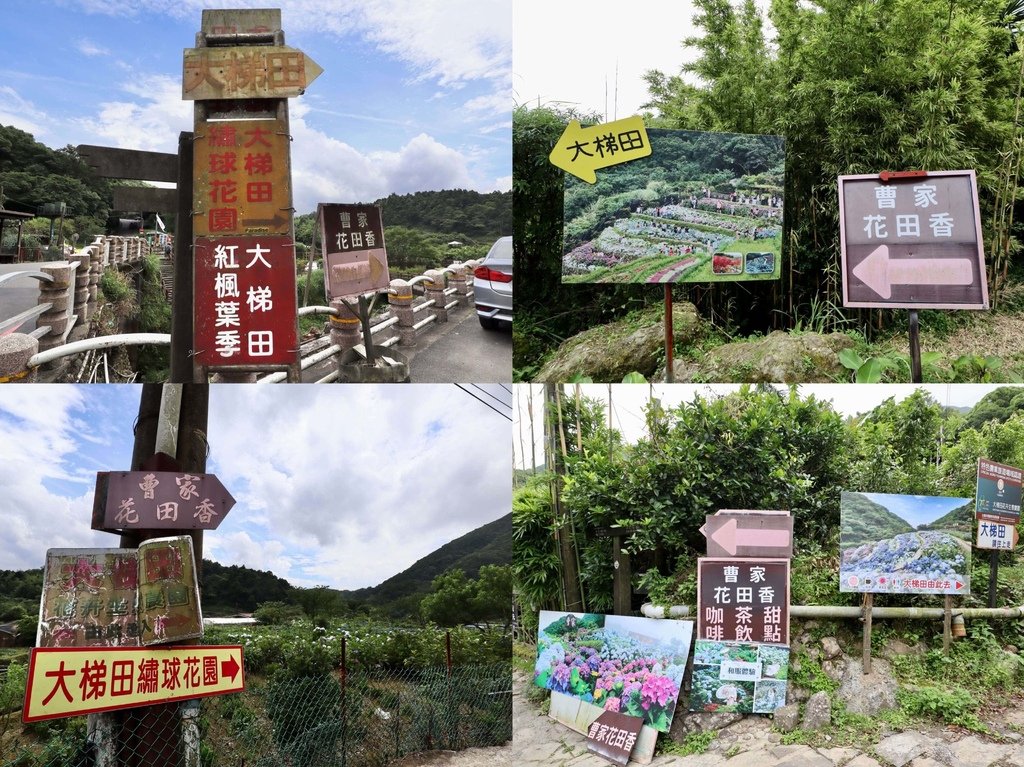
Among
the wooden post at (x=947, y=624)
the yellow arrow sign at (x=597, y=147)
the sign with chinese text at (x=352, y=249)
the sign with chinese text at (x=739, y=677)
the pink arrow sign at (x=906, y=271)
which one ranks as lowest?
the sign with chinese text at (x=739, y=677)

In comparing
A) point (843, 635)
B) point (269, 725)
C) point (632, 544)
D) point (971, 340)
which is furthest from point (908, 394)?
point (269, 725)

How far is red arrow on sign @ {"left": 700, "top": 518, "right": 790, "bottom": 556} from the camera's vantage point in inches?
183

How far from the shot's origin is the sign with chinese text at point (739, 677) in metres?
4.50

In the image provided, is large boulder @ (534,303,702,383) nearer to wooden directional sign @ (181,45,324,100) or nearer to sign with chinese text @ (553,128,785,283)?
sign with chinese text @ (553,128,785,283)

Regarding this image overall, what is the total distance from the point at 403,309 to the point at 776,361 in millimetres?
2446

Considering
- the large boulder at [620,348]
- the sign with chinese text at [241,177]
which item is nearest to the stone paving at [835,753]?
the large boulder at [620,348]

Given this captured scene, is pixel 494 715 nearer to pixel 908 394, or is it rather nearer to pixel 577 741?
pixel 577 741

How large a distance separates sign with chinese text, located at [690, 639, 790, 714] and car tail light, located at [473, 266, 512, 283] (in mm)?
2655

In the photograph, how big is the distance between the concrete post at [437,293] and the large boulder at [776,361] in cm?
168

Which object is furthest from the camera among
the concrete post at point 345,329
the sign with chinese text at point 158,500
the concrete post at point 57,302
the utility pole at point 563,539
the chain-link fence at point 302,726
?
the utility pole at point 563,539

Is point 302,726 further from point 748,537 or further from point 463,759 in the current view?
point 748,537

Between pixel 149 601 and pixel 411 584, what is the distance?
5.66m

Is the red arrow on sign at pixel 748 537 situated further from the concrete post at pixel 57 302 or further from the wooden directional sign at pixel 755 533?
the concrete post at pixel 57 302

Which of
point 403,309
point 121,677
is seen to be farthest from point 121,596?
point 403,309
